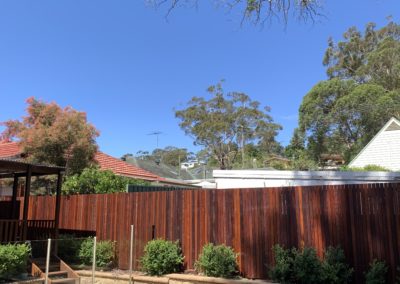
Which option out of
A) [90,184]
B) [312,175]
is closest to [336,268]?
[312,175]

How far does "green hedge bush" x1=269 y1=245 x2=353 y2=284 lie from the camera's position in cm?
716

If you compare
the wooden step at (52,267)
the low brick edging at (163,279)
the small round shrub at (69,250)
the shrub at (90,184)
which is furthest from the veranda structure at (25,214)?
the shrub at (90,184)

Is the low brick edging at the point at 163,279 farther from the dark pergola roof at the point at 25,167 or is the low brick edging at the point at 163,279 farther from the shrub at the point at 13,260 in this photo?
the dark pergola roof at the point at 25,167

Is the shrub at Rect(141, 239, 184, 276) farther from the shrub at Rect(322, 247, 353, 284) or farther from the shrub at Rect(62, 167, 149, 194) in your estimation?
the shrub at Rect(62, 167, 149, 194)

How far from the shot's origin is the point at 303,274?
737 cm

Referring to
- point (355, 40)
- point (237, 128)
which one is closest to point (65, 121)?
point (237, 128)

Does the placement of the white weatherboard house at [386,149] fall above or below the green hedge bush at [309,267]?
above

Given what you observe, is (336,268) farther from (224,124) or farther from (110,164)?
(224,124)

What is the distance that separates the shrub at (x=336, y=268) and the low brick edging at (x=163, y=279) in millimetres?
1276

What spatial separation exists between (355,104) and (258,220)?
28.6m

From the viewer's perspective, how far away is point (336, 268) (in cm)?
716

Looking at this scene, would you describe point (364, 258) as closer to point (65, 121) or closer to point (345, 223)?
point (345, 223)

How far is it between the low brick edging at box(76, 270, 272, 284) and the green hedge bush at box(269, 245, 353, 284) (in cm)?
48

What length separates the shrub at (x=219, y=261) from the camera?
8414 millimetres
